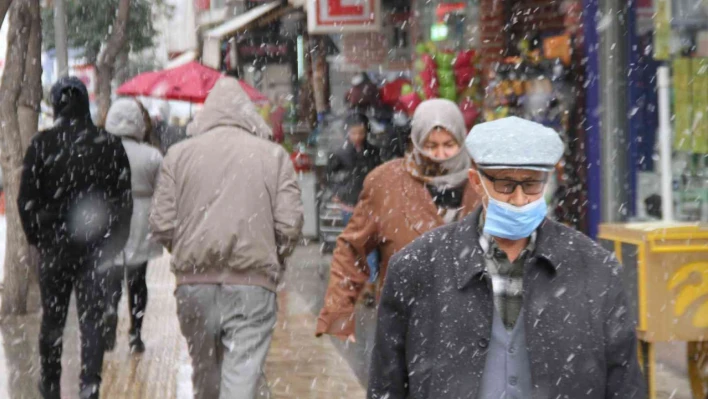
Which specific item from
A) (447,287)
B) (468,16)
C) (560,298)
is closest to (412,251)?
(447,287)

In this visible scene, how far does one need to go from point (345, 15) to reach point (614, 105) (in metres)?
6.11

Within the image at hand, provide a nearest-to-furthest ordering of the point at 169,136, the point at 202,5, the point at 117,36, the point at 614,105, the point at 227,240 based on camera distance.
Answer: the point at 227,240, the point at 614,105, the point at 169,136, the point at 117,36, the point at 202,5

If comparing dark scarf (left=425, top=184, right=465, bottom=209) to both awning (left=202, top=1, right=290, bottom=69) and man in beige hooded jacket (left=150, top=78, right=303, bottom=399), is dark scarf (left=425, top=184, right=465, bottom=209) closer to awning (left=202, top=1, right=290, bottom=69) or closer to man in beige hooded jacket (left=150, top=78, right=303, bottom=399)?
man in beige hooded jacket (left=150, top=78, right=303, bottom=399)

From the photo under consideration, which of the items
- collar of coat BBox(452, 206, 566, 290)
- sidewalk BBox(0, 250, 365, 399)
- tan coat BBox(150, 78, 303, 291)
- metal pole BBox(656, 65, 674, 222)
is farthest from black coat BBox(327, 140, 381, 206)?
collar of coat BBox(452, 206, 566, 290)

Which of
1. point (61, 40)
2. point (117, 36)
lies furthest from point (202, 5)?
point (61, 40)

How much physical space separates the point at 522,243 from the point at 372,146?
9.42 meters

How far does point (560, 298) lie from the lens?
315 centimetres

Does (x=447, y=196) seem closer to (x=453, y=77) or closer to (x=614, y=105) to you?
(x=614, y=105)

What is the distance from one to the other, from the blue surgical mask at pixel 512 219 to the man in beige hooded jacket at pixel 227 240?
8.50 feet

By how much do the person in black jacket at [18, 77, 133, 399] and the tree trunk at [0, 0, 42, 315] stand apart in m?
4.73

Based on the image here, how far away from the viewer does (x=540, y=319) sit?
3.13 m

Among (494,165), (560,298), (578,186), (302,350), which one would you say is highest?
(494,165)

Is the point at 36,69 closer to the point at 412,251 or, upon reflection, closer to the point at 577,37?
the point at 577,37

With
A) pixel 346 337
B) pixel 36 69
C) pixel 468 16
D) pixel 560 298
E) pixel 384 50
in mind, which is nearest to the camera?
pixel 560 298
